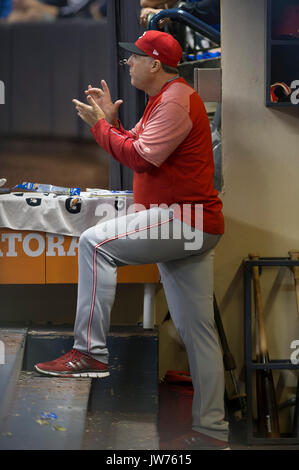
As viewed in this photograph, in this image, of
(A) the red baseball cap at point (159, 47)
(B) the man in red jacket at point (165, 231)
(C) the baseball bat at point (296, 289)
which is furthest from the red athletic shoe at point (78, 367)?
(C) the baseball bat at point (296, 289)

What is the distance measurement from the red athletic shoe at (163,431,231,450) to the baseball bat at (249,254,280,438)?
762 millimetres

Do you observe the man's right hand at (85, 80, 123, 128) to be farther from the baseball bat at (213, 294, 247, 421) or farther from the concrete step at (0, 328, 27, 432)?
the baseball bat at (213, 294, 247, 421)

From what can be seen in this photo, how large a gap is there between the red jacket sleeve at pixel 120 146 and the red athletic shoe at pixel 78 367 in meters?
0.74

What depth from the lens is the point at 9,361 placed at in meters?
2.23

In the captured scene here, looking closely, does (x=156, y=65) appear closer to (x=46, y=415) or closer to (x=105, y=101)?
(x=105, y=101)

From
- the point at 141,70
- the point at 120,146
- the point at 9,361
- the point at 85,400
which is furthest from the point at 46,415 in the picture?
the point at 141,70

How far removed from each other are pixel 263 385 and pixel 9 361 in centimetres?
149

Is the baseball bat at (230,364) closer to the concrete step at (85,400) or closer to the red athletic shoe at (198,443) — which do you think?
the concrete step at (85,400)

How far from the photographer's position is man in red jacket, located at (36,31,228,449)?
2191mm

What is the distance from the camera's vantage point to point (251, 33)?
312cm

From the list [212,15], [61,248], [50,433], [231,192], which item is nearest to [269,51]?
[212,15]

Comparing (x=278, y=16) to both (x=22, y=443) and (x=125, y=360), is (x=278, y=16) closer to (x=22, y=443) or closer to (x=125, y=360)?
(x=125, y=360)

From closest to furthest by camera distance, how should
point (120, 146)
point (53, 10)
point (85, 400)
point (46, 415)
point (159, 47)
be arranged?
point (46, 415)
point (85, 400)
point (120, 146)
point (159, 47)
point (53, 10)

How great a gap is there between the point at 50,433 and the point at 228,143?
1883mm
